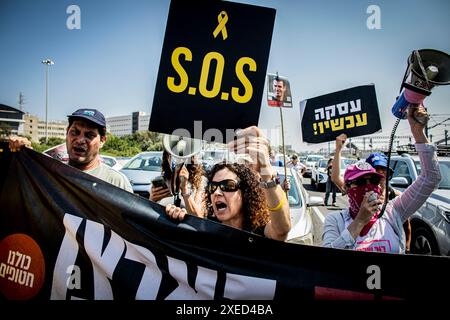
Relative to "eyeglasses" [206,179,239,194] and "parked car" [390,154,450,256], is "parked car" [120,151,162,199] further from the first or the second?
"parked car" [390,154,450,256]

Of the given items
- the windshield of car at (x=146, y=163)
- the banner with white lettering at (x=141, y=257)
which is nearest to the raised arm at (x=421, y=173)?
the banner with white lettering at (x=141, y=257)

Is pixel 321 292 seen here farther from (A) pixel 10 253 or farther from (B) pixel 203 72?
(A) pixel 10 253

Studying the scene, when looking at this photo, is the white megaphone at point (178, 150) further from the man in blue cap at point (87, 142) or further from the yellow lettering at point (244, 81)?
the man in blue cap at point (87, 142)

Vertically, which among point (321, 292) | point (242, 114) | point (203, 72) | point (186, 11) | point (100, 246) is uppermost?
point (186, 11)

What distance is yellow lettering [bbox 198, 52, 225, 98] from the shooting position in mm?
1959

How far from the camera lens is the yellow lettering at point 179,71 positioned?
194 cm

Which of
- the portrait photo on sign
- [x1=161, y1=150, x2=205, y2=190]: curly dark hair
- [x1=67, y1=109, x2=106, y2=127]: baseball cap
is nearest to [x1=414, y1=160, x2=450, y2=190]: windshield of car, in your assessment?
the portrait photo on sign

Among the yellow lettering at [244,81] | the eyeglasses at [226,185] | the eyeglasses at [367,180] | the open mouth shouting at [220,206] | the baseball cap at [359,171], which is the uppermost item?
the yellow lettering at [244,81]

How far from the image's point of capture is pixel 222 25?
196 centimetres

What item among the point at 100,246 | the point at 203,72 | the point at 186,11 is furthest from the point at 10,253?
the point at 186,11

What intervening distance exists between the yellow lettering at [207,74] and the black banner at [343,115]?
215 centimetres

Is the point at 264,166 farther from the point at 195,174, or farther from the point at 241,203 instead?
the point at 195,174

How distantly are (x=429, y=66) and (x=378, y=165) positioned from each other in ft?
6.63

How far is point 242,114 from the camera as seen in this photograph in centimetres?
Result: 192
